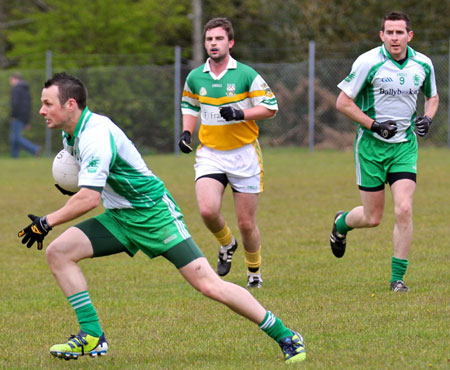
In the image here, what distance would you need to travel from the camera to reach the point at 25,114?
25.3 meters

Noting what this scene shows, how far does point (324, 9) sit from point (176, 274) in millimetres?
21672

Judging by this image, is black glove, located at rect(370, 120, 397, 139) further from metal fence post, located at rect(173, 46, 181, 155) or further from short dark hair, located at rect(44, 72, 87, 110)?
metal fence post, located at rect(173, 46, 181, 155)

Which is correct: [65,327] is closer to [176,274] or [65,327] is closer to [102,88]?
[176,274]

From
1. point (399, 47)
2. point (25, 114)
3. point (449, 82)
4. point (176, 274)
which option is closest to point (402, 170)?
point (399, 47)

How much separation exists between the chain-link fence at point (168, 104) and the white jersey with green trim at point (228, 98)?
1727 cm

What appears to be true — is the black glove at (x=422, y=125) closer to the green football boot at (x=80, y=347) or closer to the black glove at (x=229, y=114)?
the black glove at (x=229, y=114)

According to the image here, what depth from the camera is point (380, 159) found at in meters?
7.73

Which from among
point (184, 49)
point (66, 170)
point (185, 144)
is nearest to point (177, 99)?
point (184, 49)

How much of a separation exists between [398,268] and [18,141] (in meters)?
19.5

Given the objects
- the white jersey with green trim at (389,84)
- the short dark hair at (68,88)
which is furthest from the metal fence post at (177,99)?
the short dark hair at (68,88)

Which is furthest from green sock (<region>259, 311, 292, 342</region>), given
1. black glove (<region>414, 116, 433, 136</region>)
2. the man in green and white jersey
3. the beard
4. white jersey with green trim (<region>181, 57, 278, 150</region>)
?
the beard

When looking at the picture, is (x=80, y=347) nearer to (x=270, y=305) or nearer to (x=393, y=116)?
(x=270, y=305)

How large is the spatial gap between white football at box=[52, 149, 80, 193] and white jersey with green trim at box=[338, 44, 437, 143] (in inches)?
114

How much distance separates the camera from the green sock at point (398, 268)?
7.53m
